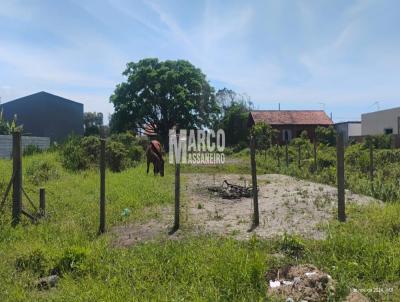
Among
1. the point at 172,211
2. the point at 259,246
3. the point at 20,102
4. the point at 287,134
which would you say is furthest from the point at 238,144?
the point at 259,246

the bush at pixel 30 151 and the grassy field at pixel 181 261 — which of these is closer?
the grassy field at pixel 181 261

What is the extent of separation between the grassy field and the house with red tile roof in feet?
120

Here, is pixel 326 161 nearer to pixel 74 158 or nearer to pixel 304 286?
pixel 74 158

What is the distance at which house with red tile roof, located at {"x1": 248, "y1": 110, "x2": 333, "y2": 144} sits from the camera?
4300 centimetres

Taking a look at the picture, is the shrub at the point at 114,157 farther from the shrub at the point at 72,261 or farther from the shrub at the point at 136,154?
the shrub at the point at 72,261

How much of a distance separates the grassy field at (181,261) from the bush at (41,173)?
5.14m

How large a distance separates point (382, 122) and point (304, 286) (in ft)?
113

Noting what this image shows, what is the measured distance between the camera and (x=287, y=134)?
43250mm

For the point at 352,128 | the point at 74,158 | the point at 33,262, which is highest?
the point at 352,128

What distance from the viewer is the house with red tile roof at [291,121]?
43.0 meters

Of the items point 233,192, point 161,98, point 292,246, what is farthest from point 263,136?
point 292,246

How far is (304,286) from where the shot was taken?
3875 mm

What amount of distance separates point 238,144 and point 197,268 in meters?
34.5

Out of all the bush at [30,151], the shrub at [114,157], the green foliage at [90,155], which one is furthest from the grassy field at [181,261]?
the bush at [30,151]
